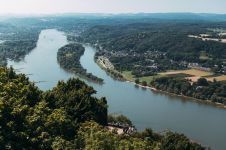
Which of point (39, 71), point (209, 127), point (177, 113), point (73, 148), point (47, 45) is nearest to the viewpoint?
point (73, 148)

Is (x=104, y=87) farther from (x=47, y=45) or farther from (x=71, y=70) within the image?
(x=47, y=45)

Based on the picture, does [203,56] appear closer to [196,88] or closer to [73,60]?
[73,60]

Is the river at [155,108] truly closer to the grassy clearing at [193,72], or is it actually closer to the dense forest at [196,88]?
the dense forest at [196,88]

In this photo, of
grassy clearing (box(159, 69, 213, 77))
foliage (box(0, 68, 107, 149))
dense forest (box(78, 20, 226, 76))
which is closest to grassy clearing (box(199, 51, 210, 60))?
dense forest (box(78, 20, 226, 76))

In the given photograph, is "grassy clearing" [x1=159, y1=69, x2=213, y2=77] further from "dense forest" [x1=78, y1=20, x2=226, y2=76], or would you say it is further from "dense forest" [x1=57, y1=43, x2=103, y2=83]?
"dense forest" [x1=57, y1=43, x2=103, y2=83]

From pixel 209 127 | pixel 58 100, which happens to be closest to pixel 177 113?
pixel 209 127
